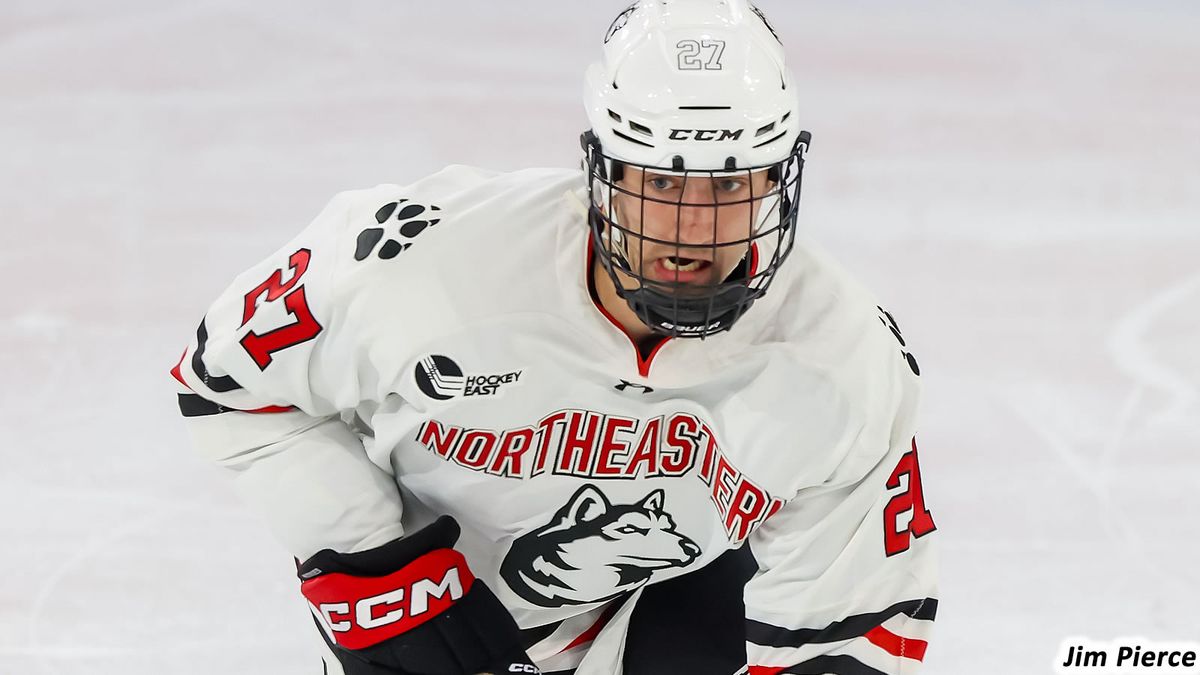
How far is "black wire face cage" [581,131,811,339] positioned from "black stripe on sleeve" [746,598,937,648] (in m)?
0.49

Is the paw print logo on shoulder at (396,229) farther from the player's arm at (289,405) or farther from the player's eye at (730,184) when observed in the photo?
the player's eye at (730,184)

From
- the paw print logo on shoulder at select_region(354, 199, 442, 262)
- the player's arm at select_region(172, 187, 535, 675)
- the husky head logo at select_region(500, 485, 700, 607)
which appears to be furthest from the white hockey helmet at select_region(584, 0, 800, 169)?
the husky head logo at select_region(500, 485, 700, 607)

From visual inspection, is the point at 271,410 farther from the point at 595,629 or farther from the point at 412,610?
the point at 595,629

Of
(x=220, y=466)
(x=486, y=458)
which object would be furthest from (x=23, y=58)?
(x=486, y=458)

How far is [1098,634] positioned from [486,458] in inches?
53.7

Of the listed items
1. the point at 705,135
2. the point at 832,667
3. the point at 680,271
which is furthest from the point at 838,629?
the point at 705,135

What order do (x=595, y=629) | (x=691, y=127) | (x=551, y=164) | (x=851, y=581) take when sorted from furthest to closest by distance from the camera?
(x=551, y=164) < (x=595, y=629) < (x=851, y=581) < (x=691, y=127)

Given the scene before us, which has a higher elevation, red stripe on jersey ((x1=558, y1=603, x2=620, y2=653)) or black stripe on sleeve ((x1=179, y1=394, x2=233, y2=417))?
black stripe on sleeve ((x1=179, y1=394, x2=233, y2=417))

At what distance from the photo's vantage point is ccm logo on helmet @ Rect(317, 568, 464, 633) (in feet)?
6.57

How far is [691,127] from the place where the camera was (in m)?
1.73

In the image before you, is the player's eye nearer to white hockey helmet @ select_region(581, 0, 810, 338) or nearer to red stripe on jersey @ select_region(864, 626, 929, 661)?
white hockey helmet @ select_region(581, 0, 810, 338)

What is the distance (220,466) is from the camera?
7.01 ft

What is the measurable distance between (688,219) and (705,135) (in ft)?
0.33

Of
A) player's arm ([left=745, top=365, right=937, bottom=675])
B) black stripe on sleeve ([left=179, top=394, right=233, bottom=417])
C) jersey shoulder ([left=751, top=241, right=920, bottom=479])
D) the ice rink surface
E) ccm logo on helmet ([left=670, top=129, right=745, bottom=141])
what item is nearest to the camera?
ccm logo on helmet ([left=670, top=129, right=745, bottom=141])
